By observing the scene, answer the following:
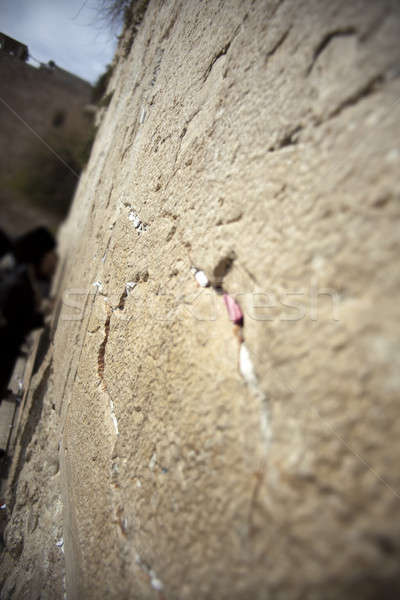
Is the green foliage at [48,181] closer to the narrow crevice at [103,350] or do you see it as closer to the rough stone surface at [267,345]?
the narrow crevice at [103,350]

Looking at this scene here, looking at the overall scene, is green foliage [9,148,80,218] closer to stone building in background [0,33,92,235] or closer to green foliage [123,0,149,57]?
stone building in background [0,33,92,235]

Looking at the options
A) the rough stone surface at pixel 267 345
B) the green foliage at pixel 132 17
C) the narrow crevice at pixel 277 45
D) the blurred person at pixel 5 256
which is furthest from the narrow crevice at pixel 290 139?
the green foliage at pixel 132 17

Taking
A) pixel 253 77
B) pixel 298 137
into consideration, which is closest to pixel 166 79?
pixel 253 77

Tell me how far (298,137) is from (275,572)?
2.55ft

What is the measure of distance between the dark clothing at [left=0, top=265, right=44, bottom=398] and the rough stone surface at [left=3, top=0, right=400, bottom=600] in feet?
3.54

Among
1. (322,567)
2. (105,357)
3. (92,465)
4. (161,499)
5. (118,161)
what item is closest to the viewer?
(322,567)

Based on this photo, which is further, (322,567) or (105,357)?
(105,357)

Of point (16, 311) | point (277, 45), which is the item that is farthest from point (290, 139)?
point (16, 311)

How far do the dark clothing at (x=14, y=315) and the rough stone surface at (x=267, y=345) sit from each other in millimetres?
1080

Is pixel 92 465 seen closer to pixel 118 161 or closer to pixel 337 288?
pixel 337 288

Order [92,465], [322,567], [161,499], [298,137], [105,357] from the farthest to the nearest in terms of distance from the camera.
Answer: [105,357], [92,465], [161,499], [298,137], [322,567]

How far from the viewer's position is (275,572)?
43cm

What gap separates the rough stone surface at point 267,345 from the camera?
39cm

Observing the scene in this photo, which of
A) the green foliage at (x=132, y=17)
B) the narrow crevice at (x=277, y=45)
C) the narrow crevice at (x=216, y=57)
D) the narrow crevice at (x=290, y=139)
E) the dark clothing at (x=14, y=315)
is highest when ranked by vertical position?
→ the green foliage at (x=132, y=17)
